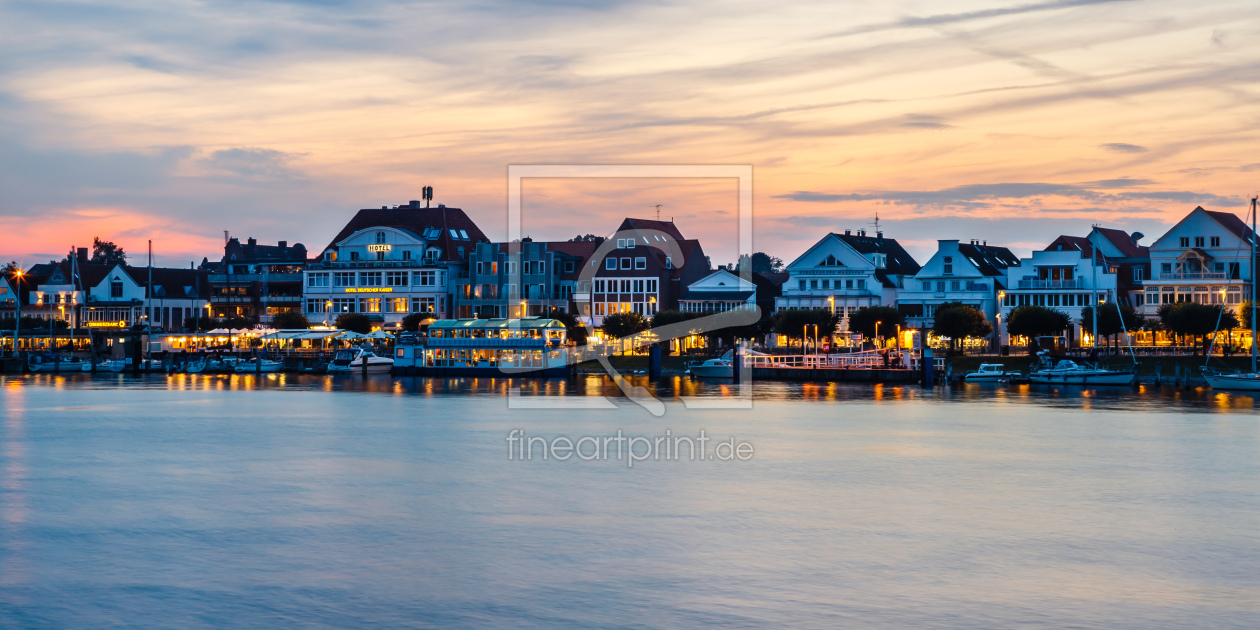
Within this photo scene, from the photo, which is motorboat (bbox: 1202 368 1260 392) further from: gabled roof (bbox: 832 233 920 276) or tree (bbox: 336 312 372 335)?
tree (bbox: 336 312 372 335)

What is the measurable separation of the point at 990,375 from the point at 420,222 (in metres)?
69.3

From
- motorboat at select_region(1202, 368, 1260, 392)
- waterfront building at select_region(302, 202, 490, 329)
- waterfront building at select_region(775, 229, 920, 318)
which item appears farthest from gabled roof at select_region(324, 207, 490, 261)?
motorboat at select_region(1202, 368, 1260, 392)

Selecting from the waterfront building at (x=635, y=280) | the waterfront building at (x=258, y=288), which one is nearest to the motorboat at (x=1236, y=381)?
the waterfront building at (x=635, y=280)

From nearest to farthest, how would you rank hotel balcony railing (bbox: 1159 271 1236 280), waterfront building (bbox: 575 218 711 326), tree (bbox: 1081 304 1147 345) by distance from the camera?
1. tree (bbox: 1081 304 1147 345)
2. hotel balcony railing (bbox: 1159 271 1236 280)
3. waterfront building (bbox: 575 218 711 326)

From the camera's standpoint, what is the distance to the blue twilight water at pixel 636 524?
2711 centimetres

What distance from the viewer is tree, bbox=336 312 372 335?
128375 mm

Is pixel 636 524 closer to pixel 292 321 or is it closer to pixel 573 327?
pixel 573 327

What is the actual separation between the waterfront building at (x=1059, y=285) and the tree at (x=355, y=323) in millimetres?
60981

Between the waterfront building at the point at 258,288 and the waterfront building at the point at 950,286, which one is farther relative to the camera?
the waterfront building at the point at 258,288

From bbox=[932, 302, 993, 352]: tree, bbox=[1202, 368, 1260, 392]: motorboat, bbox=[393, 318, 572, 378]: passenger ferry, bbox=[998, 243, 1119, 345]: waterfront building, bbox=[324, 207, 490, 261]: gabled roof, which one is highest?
bbox=[324, 207, 490, 261]: gabled roof

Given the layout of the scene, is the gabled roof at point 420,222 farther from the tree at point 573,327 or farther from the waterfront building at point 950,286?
the waterfront building at point 950,286

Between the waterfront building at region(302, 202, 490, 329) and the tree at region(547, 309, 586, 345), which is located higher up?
the waterfront building at region(302, 202, 490, 329)

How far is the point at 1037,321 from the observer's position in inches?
3839

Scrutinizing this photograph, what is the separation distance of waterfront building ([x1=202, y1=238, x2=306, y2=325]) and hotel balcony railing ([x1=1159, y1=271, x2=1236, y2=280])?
8906cm
